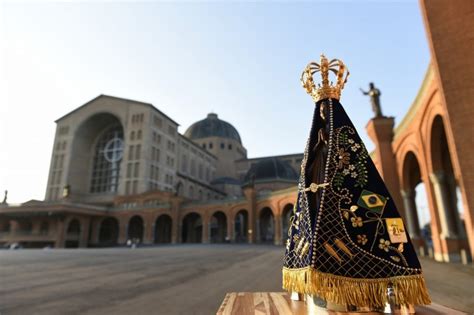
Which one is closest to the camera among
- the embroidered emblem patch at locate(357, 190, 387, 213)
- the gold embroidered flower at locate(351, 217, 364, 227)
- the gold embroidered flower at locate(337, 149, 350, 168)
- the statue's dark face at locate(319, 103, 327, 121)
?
the gold embroidered flower at locate(351, 217, 364, 227)

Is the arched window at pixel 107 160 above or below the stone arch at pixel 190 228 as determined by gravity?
above

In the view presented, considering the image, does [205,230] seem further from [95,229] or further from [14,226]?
[14,226]

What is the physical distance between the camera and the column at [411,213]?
15.6m

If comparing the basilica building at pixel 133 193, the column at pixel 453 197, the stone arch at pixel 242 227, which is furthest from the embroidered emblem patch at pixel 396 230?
the stone arch at pixel 242 227

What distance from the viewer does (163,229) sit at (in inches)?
1781

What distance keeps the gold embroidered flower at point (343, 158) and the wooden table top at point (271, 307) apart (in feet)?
5.83

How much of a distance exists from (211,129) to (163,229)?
3559 cm

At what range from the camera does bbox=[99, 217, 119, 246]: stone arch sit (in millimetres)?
44188

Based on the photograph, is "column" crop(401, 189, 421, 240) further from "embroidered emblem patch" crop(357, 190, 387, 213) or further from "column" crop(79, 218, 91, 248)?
"column" crop(79, 218, 91, 248)

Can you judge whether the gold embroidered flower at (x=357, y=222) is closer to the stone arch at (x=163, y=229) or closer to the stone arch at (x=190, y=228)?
the stone arch at (x=190, y=228)

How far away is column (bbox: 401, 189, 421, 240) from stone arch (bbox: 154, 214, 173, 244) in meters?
35.8

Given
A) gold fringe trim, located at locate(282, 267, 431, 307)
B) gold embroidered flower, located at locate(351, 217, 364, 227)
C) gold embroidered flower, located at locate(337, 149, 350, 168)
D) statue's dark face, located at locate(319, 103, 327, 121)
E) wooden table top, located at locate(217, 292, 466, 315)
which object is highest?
statue's dark face, located at locate(319, 103, 327, 121)

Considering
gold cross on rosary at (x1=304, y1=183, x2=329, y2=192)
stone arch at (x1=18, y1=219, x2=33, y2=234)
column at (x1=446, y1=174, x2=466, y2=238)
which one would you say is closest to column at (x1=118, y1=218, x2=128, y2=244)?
stone arch at (x1=18, y1=219, x2=33, y2=234)

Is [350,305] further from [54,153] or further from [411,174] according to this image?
[54,153]
